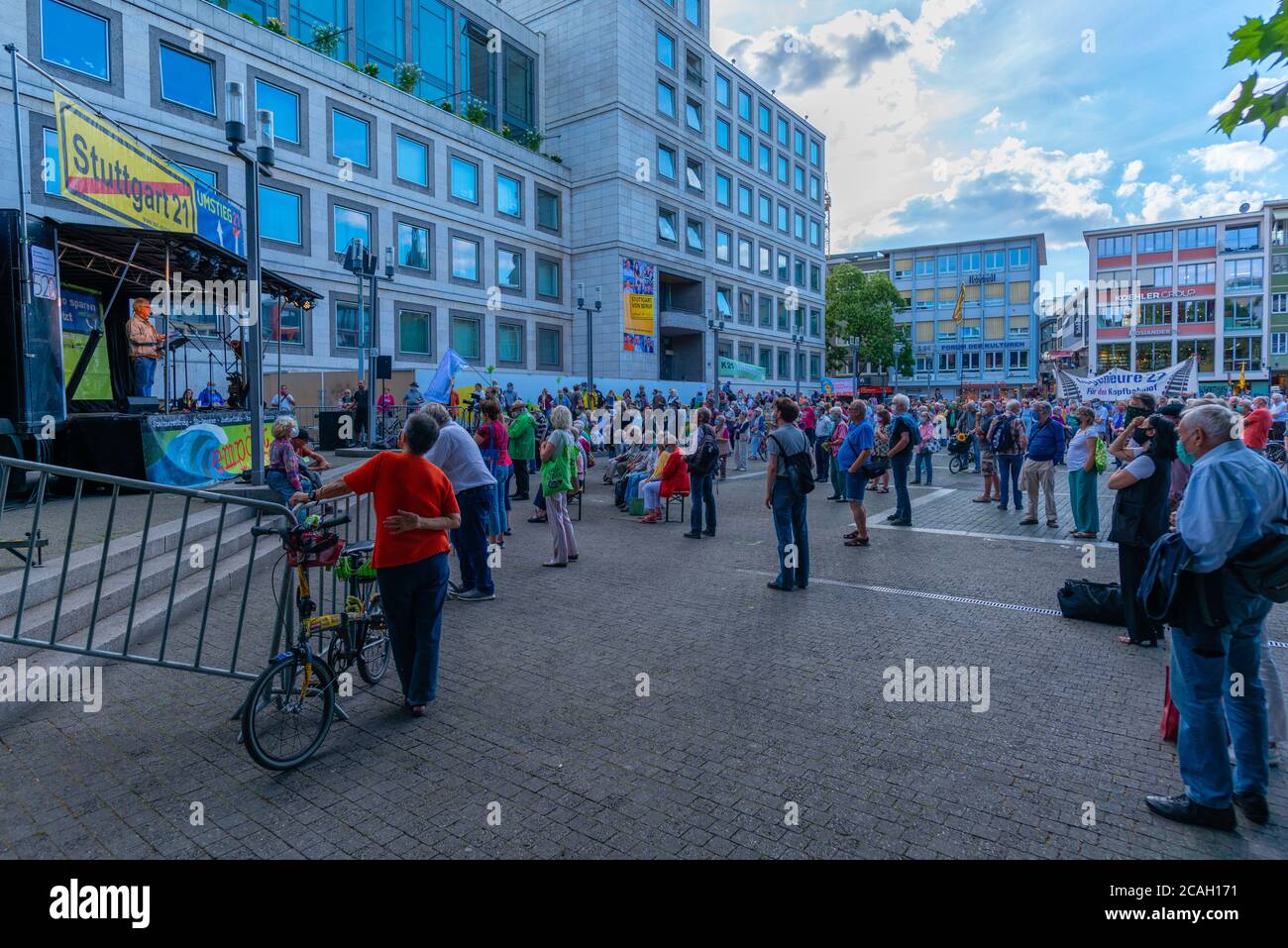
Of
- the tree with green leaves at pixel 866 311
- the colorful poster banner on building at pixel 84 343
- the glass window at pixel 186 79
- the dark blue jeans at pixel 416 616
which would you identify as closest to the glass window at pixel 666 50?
the glass window at pixel 186 79

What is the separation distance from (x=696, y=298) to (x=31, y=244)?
137 feet

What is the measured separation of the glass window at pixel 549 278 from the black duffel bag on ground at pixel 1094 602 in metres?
37.2

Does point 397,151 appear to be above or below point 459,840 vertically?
above

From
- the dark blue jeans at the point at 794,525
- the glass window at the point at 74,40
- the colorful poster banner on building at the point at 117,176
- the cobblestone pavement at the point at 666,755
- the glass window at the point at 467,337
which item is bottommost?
the cobblestone pavement at the point at 666,755

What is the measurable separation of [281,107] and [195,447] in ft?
74.9

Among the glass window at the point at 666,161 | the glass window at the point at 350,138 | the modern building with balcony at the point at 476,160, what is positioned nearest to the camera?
the modern building with balcony at the point at 476,160

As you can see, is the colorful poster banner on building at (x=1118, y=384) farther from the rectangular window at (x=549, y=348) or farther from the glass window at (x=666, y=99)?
the glass window at (x=666, y=99)

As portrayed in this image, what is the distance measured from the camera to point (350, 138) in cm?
3138

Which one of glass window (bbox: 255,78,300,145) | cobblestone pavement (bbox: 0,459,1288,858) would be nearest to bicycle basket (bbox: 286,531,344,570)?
cobblestone pavement (bbox: 0,459,1288,858)

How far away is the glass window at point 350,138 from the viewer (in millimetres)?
30734

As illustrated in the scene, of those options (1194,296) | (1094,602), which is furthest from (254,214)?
(1194,296)

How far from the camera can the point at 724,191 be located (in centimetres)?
5212
